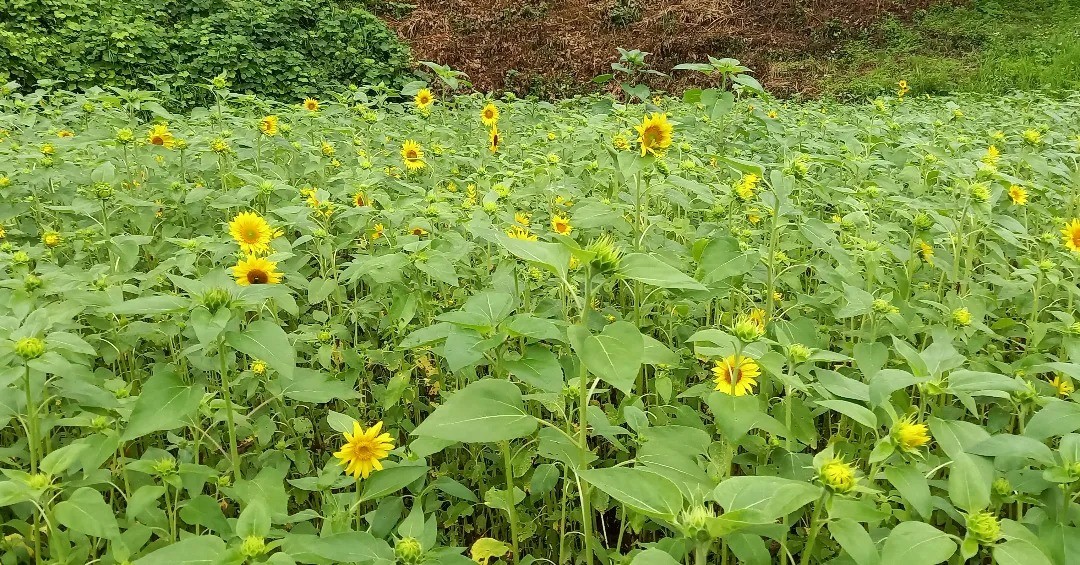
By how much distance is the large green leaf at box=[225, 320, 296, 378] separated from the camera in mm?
1121

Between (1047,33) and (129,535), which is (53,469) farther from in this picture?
(1047,33)

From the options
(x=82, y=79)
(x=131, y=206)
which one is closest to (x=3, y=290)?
(x=131, y=206)

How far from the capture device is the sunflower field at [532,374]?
102 centimetres

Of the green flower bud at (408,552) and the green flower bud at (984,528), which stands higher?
the green flower bud at (984,528)

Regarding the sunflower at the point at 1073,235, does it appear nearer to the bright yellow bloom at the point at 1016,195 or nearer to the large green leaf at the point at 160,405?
the bright yellow bloom at the point at 1016,195

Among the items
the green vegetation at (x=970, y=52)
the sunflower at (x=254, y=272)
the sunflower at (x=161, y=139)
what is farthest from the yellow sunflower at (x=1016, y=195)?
the green vegetation at (x=970, y=52)

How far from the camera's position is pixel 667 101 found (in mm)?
6137

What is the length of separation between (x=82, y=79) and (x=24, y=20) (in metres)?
1.05

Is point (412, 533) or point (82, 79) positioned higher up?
point (412, 533)

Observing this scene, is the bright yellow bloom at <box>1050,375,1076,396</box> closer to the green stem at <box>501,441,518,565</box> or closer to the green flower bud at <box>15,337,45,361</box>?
the green stem at <box>501,441,518,565</box>

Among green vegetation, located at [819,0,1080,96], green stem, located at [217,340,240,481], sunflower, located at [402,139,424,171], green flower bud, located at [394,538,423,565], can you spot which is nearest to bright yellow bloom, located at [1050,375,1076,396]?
green flower bud, located at [394,538,423,565]

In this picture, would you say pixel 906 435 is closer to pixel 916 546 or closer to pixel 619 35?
pixel 916 546

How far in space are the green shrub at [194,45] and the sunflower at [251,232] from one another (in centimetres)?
480

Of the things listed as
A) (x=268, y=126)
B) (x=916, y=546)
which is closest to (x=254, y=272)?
(x=916, y=546)
